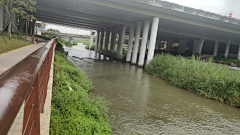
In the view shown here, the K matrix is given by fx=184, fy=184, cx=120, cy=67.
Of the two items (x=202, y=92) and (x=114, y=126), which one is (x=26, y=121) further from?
(x=202, y=92)

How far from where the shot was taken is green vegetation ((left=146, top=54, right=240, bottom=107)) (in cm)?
863

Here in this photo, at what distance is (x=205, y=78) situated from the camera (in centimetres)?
990

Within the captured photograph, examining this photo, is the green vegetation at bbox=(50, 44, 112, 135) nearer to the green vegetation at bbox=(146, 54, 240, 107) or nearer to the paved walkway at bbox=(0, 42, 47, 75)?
the paved walkway at bbox=(0, 42, 47, 75)

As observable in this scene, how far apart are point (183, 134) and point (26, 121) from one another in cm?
465

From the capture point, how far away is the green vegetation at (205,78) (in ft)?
28.3

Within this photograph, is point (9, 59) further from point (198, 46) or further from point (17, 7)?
point (198, 46)

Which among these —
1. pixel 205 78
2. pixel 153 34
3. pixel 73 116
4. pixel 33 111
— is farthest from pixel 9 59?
pixel 153 34

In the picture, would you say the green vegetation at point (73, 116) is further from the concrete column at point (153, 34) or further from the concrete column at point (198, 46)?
the concrete column at point (198, 46)

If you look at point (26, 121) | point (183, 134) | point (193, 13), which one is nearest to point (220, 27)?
point (193, 13)

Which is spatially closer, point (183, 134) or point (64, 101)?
point (64, 101)

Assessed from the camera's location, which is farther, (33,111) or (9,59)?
(9,59)

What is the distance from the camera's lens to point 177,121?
19.1 ft

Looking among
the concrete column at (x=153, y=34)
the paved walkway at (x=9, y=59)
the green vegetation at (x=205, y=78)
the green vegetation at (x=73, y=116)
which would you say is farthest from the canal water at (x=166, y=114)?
the concrete column at (x=153, y=34)

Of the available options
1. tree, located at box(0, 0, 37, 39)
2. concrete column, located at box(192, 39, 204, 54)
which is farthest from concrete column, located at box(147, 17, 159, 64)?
concrete column, located at box(192, 39, 204, 54)
